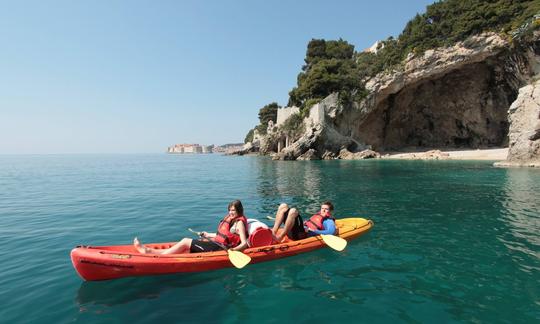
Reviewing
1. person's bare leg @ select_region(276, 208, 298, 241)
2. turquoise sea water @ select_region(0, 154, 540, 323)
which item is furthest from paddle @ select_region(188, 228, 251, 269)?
person's bare leg @ select_region(276, 208, 298, 241)

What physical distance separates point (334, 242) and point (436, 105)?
2010 inches

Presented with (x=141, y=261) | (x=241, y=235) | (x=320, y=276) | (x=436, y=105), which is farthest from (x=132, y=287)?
Result: (x=436, y=105)

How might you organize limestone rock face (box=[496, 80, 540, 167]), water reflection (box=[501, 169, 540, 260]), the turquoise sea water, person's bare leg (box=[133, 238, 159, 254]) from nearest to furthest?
the turquoise sea water, person's bare leg (box=[133, 238, 159, 254]), water reflection (box=[501, 169, 540, 260]), limestone rock face (box=[496, 80, 540, 167])

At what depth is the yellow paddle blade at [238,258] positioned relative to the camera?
18.8ft

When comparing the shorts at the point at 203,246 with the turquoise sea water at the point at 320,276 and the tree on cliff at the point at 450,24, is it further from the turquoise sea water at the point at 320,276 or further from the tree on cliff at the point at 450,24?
the tree on cliff at the point at 450,24

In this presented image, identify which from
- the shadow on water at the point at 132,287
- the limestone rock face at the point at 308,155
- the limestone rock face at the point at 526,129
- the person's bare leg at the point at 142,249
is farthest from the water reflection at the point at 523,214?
the limestone rock face at the point at 308,155

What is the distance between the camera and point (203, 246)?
20.6 feet

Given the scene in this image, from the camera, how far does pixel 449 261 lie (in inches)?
248

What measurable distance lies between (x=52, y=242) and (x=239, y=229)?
220 inches

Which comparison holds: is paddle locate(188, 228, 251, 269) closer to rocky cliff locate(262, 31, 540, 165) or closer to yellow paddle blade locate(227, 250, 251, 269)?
yellow paddle blade locate(227, 250, 251, 269)

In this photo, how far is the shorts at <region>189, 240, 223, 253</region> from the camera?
621cm

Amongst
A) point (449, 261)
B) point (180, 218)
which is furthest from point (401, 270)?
point (180, 218)

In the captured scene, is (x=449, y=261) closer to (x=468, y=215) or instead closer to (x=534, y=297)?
(x=534, y=297)

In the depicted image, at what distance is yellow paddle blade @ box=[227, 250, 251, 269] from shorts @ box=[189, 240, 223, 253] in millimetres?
420
